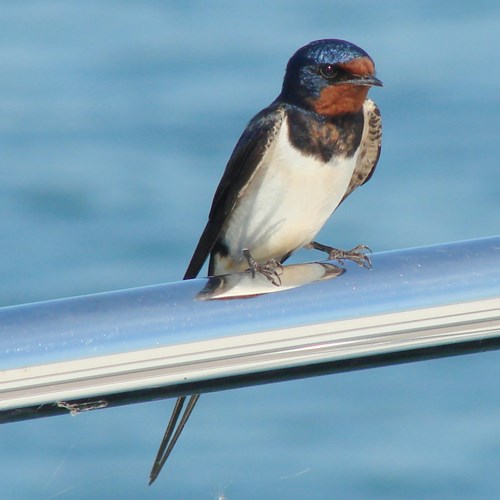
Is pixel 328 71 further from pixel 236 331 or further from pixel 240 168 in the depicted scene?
pixel 236 331

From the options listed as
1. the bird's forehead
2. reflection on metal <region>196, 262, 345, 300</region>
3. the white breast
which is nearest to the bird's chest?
the white breast

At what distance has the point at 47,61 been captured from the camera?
5738 millimetres

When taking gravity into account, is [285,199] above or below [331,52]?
below

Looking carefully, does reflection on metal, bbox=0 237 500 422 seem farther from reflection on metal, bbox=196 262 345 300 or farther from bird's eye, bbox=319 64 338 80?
bird's eye, bbox=319 64 338 80

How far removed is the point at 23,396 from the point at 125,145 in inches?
178

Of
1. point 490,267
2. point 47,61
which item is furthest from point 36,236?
point 490,267

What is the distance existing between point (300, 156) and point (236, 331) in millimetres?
1217

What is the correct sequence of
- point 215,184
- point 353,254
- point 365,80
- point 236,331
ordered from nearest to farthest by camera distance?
point 236,331 → point 353,254 → point 365,80 → point 215,184

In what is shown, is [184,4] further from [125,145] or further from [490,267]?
[490,267]

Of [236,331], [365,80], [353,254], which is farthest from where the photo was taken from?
[365,80]

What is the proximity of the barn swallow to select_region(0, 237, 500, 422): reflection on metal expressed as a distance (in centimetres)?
112

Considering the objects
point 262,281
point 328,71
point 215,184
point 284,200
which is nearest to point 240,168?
point 284,200

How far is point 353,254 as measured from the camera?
1.54 m

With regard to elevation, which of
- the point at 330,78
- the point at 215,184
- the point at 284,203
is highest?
the point at 330,78
